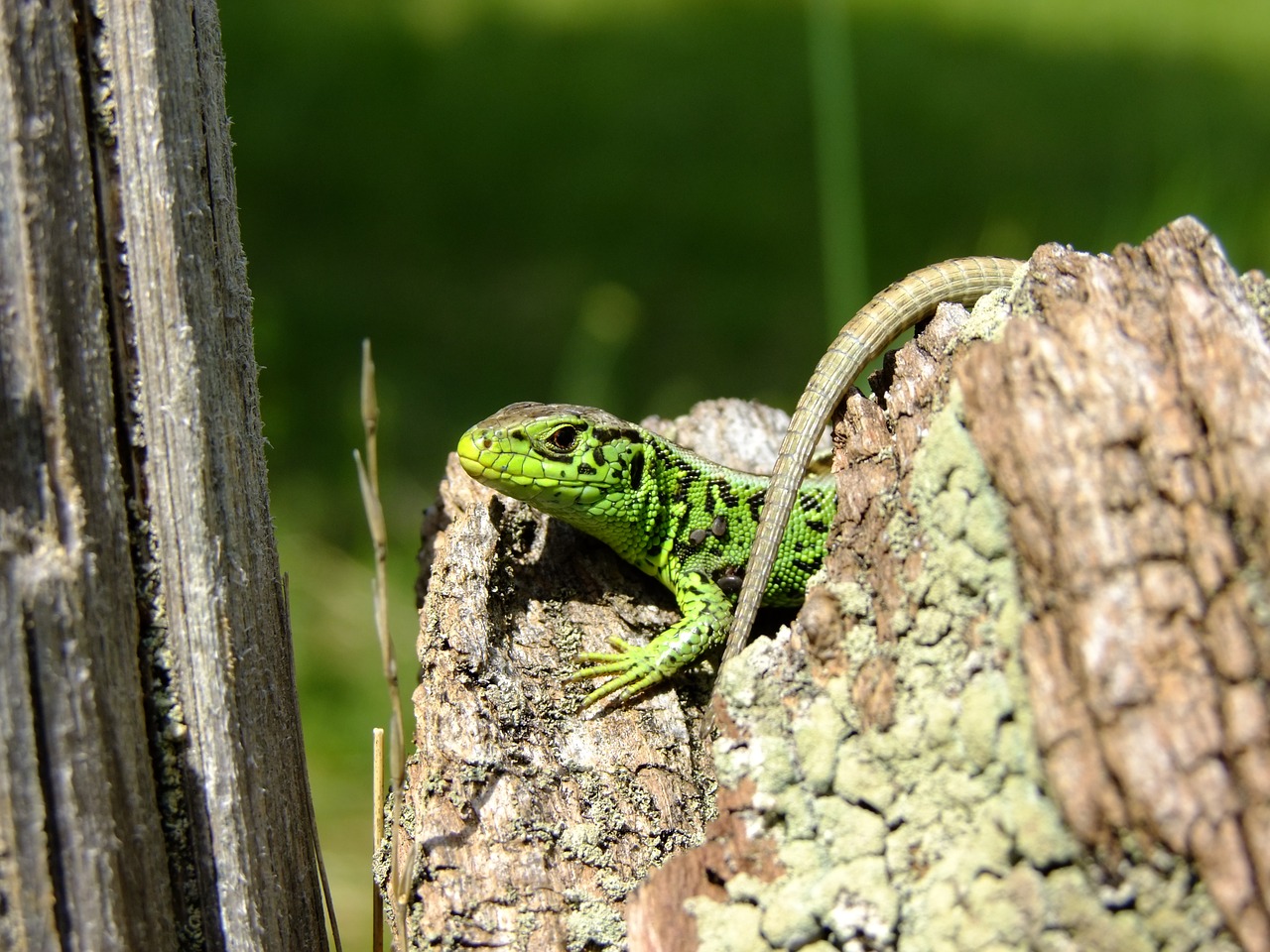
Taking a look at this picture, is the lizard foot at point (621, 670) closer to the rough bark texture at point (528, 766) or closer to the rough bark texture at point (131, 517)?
the rough bark texture at point (528, 766)

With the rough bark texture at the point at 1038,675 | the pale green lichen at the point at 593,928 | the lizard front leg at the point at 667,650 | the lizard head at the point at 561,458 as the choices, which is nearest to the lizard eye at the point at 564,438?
the lizard head at the point at 561,458

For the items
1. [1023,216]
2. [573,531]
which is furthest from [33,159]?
[1023,216]

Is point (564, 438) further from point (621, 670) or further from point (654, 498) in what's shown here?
point (621, 670)

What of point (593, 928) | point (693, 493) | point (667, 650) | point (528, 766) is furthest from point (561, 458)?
point (593, 928)

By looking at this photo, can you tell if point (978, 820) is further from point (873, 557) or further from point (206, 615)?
point (206, 615)

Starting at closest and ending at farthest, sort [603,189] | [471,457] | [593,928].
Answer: [593,928]
[471,457]
[603,189]

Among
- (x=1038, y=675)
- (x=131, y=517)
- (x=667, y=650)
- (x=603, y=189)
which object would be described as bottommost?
(x=1038, y=675)
